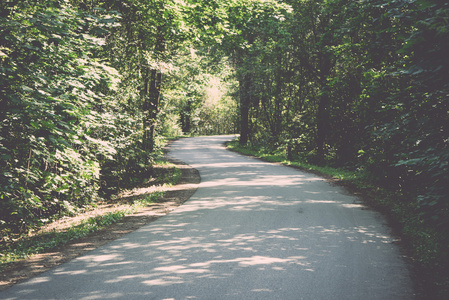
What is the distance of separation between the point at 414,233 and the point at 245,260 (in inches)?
156

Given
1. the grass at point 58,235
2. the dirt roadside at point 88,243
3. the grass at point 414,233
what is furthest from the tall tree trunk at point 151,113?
the grass at point 414,233

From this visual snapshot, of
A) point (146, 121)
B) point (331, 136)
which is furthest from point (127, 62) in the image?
point (331, 136)

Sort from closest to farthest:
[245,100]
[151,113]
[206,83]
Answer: [151,113]
[206,83]
[245,100]

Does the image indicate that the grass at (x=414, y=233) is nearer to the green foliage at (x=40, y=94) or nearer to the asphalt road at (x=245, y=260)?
the asphalt road at (x=245, y=260)

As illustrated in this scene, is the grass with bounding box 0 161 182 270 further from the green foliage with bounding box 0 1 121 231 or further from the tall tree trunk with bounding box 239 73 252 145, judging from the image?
the tall tree trunk with bounding box 239 73 252 145

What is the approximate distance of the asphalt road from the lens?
174 inches

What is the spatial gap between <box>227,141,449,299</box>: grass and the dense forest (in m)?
0.44

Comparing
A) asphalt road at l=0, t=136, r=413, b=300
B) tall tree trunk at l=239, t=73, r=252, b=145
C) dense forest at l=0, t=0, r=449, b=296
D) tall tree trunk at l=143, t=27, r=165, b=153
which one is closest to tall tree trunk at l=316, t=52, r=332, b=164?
dense forest at l=0, t=0, r=449, b=296

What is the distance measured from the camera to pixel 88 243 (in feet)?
21.5

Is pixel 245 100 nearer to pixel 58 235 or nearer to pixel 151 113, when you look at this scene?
pixel 151 113

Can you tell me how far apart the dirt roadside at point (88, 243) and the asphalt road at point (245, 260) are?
0.96ft

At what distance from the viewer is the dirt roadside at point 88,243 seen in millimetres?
5090

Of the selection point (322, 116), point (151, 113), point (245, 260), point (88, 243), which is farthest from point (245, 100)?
point (245, 260)

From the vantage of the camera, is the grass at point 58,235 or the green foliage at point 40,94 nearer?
the green foliage at point 40,94
